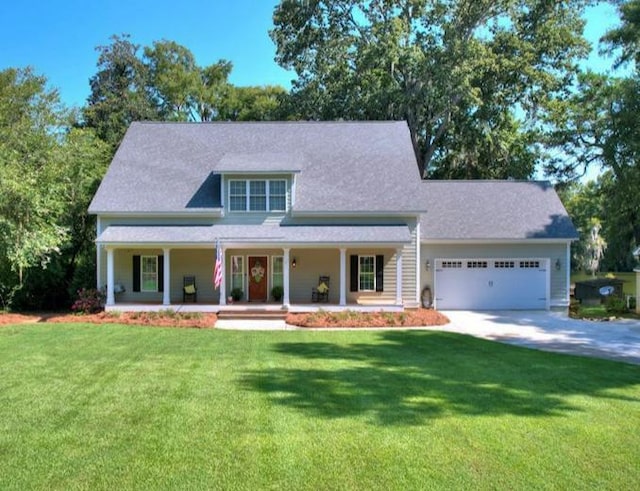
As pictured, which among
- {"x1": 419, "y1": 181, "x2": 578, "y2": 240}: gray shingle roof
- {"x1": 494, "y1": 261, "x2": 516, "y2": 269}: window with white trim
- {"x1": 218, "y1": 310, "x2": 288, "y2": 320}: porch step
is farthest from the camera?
{"x1": 494, "y1": 261, "x2": 516, "y2": 269}: window with white trim

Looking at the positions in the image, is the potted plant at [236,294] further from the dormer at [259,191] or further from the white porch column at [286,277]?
the dormer at [259,191]

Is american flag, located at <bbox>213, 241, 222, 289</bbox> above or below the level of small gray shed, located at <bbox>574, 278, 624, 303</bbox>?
above

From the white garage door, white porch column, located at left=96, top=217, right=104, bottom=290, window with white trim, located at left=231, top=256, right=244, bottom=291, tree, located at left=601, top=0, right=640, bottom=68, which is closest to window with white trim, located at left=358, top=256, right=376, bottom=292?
the white garage door

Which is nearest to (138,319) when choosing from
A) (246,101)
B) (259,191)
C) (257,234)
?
(257,234)

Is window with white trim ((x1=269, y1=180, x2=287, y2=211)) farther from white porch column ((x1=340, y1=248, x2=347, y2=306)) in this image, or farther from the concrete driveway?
the concrete driveway

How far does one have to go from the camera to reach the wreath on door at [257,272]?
781 inches

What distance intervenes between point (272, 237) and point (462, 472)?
46.3ft

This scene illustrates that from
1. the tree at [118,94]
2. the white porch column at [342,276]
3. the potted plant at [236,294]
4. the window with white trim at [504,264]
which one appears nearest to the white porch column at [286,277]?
the white porch column at [342,276]

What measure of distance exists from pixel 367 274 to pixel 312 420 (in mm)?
13546

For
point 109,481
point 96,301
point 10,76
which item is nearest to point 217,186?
point 96,301

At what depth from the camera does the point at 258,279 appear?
1988 cm

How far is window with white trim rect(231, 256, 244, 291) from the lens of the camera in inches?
778

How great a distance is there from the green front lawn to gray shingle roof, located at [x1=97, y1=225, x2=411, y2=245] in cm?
733

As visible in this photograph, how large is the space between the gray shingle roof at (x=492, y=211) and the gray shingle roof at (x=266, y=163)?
203 cm
